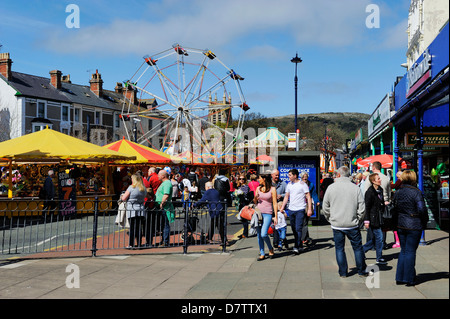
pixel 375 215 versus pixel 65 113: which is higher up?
pixel 65 113

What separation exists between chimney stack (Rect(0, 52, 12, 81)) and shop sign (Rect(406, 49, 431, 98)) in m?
51.9

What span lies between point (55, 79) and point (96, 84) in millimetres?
9068

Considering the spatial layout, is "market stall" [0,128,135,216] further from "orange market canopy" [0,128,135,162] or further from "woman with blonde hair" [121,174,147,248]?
"woman with blonde hair" [121,174,147,248]

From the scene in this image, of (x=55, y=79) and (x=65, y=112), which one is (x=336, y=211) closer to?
(x=65, y=112)

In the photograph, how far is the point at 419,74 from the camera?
9906 millimetres

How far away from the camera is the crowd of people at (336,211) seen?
6.89 metres

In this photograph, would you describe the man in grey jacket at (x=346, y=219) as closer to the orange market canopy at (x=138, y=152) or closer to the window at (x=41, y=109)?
the orange market canopy at (x=138, y=152)

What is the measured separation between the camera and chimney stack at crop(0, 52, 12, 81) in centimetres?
5363

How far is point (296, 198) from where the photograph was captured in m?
10.0

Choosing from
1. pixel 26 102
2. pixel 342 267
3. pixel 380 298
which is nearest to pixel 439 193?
pixel 342 267

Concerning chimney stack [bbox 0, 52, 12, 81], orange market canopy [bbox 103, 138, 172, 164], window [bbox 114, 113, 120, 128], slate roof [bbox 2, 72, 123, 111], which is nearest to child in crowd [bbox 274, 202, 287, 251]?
orange market canopy [bbox 103, 138, 172, 164]

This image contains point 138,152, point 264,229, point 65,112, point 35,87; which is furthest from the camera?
point 65,112

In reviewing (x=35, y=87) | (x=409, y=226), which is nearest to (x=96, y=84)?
(x=35, y=87)
